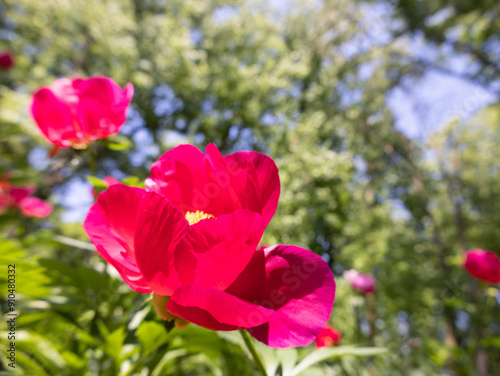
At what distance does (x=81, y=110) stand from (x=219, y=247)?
0.43 metres

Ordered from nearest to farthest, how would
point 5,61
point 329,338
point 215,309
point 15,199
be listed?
1. point 215,309
2. point 329,338
3. point 15,199
4. point 5,61

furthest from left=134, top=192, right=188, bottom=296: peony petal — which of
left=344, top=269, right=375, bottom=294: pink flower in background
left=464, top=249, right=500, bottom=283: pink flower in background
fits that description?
left=464, top=249, right=500, bottom=283: pink flower in background

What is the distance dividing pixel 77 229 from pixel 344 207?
13.1ft

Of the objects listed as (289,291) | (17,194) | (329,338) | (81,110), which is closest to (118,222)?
(289,291)

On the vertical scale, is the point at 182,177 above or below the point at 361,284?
above

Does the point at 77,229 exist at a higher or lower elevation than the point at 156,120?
lower

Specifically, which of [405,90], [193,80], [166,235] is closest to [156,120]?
[193,80]

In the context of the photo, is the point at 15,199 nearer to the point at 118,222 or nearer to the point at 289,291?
the point at 118,222

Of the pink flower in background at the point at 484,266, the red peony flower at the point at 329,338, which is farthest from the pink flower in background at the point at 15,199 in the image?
the pink flower in background at the point at 484,266

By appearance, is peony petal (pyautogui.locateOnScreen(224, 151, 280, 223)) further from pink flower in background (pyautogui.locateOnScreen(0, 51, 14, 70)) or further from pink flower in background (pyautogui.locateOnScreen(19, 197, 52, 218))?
pink flower in background (pyautogui.locateOnScreen(0, 51, 14, 70))

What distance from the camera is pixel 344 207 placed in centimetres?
144

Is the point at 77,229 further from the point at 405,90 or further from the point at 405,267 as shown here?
the point at 405,90

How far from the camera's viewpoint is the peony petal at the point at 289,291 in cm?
25

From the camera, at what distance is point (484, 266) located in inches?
55.0
